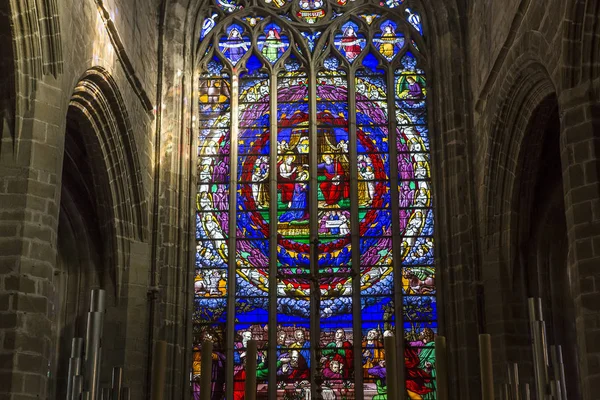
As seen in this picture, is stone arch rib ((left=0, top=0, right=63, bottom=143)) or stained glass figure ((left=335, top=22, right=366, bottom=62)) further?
stained glass figure ((left=335, top=22, right=366, bottom=62))

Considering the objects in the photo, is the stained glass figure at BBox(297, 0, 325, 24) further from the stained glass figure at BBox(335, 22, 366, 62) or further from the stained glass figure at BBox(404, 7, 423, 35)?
the stained glass figure at BBox(404, 7, 423, 35)

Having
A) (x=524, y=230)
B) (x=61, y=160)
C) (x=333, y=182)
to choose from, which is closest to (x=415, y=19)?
(x=333, y=182)

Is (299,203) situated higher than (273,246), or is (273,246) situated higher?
(299,203)

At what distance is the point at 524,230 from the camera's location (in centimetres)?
1437

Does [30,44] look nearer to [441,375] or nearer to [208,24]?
[441,375]

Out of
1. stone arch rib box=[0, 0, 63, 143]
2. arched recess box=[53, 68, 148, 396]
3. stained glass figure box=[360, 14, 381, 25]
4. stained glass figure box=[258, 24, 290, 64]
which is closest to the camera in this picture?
stone arch rib box=[0, 0, 63, 143]

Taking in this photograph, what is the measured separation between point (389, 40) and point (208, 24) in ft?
9.96

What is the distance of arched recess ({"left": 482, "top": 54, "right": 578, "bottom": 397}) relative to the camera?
46.0 feet

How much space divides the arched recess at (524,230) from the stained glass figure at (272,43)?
14.4 ft

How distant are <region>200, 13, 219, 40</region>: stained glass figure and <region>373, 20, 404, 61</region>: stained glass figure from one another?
8.83ft

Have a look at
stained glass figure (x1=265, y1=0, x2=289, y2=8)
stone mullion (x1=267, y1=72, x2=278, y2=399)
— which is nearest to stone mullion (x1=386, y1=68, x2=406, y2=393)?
stone mullion (x1=267, y1=72, x2=278, y2=399)

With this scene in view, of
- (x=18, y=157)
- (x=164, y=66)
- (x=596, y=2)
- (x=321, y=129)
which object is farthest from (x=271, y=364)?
(x=596, y=2)

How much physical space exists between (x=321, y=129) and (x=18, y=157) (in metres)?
7.21

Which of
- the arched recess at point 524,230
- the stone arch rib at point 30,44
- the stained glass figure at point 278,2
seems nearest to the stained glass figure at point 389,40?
the stained glass figure at point 278,2
